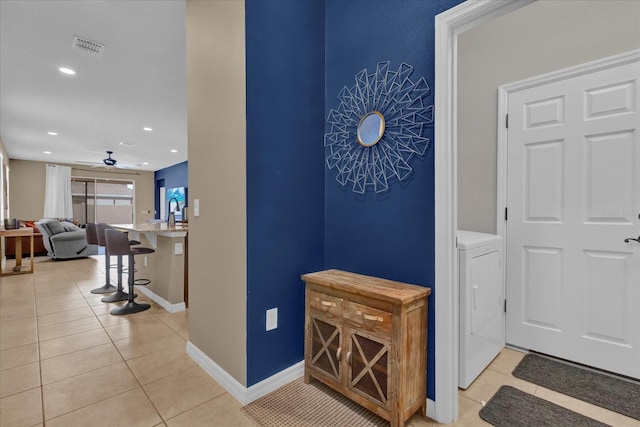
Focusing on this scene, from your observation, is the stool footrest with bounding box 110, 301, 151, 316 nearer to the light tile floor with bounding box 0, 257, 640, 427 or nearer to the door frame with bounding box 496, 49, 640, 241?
the light tile floor with bounding box 0, 257, 640, 427

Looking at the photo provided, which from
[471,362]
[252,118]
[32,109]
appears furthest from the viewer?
[32,109]

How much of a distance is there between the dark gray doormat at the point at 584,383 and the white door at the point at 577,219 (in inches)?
4.3

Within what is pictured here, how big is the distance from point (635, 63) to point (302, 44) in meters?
2.18

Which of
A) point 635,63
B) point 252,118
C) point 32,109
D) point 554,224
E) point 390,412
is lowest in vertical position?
point 390,412

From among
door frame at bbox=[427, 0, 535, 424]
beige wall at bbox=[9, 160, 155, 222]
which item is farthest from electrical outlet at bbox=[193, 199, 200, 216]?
beige wall at bbox=[9, 160, 155, 222]

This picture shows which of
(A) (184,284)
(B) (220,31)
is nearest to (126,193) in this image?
(A) (184,284)

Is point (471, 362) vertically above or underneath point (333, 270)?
underneath

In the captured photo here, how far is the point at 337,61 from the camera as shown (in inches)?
83.2

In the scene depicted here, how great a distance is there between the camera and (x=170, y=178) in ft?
35.4

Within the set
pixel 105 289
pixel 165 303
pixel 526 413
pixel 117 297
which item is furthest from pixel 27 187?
pixel 526 413

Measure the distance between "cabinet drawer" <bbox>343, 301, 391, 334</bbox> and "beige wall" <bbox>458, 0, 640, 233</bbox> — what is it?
1581 millimetres

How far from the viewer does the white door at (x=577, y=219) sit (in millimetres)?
1994

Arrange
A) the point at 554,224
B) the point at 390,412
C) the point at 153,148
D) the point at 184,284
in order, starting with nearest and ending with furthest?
the point at 390,412 → the point at 554,224 → the point at 184,284 → the point at 153,148

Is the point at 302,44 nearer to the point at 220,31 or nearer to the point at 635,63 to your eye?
the point at 220,31
